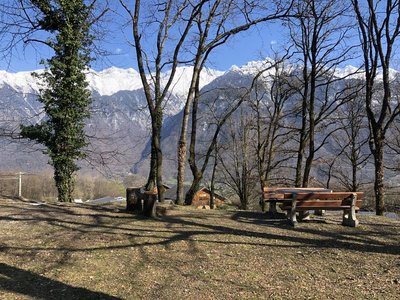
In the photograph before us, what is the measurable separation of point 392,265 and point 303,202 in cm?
288

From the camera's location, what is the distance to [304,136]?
68.5ft

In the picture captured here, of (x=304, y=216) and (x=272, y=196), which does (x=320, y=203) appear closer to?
(x=304, y=216)

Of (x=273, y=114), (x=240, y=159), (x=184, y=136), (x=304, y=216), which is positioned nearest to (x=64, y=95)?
(x=184, y=136)

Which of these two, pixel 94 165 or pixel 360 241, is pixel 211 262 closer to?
pixel 360 241

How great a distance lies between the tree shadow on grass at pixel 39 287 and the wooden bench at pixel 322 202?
→ 5228 mm

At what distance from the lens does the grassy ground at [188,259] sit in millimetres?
4980

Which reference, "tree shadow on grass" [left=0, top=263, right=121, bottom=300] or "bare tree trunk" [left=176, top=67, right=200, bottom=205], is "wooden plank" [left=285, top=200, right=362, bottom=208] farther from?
"bare tree trunk" [left=176, top=67, right=200, bottom=205]

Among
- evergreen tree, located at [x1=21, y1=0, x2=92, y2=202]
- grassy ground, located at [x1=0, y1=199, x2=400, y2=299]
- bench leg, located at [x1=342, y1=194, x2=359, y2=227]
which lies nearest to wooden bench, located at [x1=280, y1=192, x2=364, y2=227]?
bench leg, located at [x1=342, y1=194, x2=359, y2=227]

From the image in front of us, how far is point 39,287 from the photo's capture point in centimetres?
497

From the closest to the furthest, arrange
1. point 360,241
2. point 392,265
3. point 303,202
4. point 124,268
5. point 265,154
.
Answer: point 124,268
point 392,265
point 360,241
point 303,202
point 265,154

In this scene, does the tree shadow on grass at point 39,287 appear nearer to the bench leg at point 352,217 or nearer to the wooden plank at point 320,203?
the wooden plank at point 320,203

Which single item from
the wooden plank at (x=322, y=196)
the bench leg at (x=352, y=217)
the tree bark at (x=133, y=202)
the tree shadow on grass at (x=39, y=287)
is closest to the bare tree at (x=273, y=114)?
the bench leg at (x=352, y=217)

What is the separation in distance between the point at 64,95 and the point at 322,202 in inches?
475

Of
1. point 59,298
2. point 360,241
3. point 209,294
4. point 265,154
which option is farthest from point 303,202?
point 265,154
